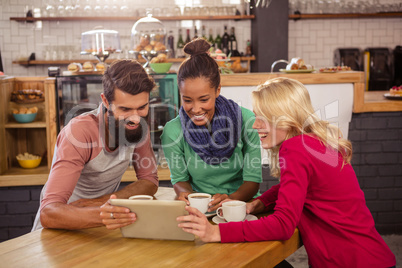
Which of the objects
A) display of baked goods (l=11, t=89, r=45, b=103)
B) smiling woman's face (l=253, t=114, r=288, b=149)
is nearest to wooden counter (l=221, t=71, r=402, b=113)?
display of baked goods (l=11, t=89, r=45, b=103)

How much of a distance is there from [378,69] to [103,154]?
5488 mm

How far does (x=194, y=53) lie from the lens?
82.8 inches

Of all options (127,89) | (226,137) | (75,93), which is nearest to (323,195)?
(226,137)

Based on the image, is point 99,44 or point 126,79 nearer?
point 126,79

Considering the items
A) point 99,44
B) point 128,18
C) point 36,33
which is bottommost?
point 99,44

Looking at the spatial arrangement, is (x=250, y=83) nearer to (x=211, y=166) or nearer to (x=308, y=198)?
(x=211, y=166)

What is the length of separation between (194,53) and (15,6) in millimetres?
5185

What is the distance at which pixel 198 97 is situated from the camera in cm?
200

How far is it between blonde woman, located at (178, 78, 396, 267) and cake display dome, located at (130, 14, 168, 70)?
198cm

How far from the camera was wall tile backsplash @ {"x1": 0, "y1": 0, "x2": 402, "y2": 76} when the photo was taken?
20.9 ft

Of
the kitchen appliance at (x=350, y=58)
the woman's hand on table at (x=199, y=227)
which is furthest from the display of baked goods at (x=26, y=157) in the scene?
the kitchen appliance at (x=350, y=58)

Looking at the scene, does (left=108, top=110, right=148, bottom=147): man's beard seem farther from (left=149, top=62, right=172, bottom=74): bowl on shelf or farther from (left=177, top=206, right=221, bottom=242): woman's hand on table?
(left=149, top=62, right=172, bottom=74): bowl on shelf

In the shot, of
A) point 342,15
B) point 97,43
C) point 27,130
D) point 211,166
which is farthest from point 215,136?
point 342,15

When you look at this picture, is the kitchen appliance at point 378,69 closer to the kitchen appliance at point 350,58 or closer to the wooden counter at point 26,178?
the kitchen appliance at point 350,58
